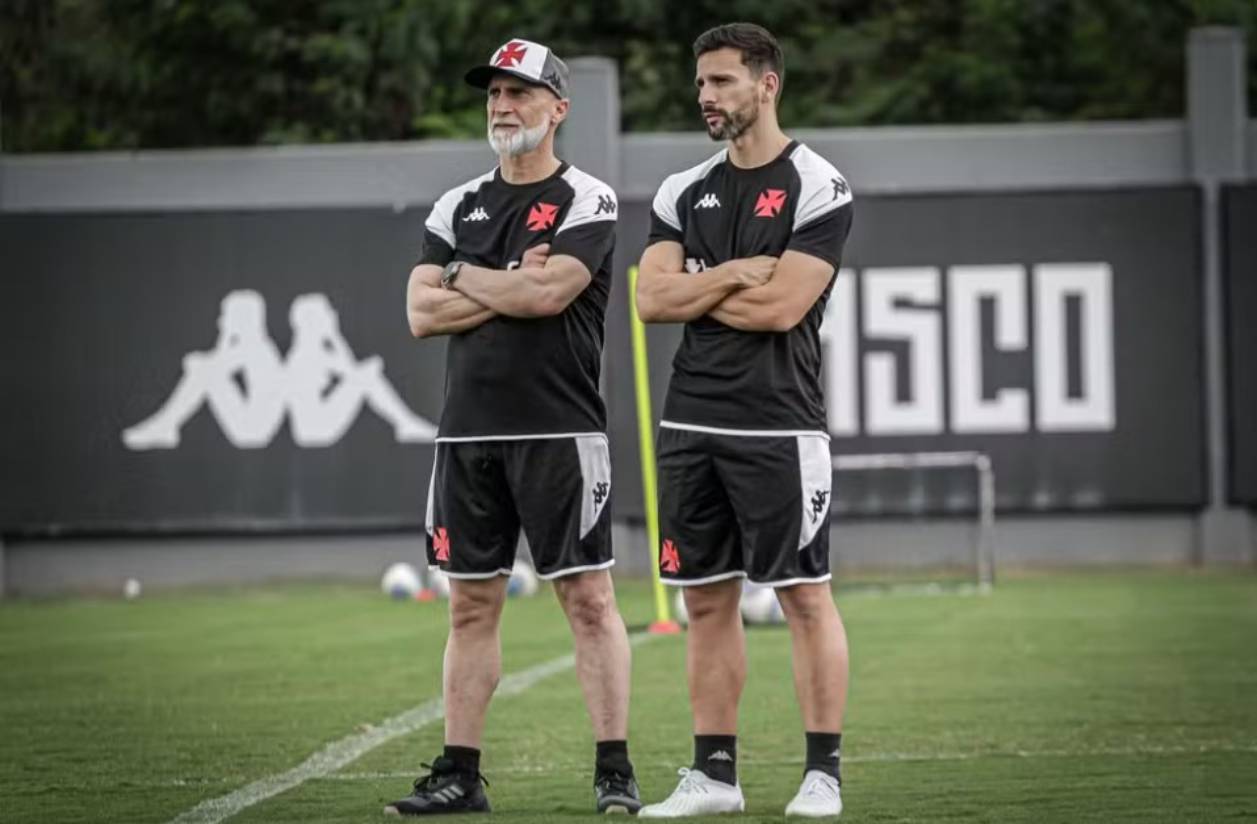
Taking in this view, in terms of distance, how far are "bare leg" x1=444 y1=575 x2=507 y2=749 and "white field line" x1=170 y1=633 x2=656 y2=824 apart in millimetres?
707

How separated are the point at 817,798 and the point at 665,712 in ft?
11.4

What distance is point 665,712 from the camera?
10.4m

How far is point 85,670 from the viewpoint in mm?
12953

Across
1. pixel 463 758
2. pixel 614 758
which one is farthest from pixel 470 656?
pixel 614 758

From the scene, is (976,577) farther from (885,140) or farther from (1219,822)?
(1219,822)

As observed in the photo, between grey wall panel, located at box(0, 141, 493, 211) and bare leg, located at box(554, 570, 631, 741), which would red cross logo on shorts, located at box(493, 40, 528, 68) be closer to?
bare leg, located at box(554, 570, 631, 741)

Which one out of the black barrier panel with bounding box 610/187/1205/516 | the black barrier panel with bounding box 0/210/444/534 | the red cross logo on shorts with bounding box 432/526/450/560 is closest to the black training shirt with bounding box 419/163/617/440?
the red cross logo on shorts with bounding box 432/526/450/560

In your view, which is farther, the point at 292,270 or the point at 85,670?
the point at 292,270

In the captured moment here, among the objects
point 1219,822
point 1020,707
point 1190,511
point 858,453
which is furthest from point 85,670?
point 1190,511

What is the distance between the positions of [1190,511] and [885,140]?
3.75m

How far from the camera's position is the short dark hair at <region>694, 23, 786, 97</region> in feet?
23.3

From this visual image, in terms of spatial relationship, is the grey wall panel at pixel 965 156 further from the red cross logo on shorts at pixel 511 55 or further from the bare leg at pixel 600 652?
the bare leg at pixel 600 652

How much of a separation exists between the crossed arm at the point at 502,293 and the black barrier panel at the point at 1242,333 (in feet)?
44.7

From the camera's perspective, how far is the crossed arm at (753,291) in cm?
705
